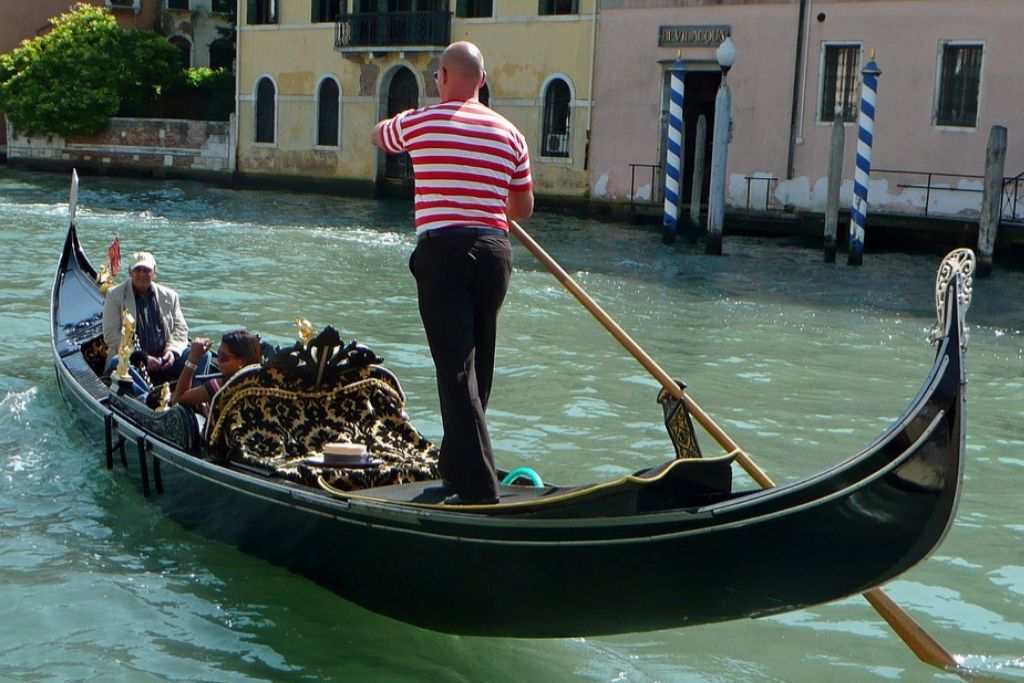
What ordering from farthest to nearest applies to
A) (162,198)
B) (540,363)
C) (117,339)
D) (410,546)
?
(162,198) → (540,363) → (117,339) → (410,546)

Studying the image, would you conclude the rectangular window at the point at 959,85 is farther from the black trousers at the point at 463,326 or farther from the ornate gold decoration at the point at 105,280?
the black trousers at the point at 463,326

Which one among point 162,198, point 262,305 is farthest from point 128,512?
point 162,198

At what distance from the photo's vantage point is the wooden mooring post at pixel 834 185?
30.6ft

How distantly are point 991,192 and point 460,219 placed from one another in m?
6.88

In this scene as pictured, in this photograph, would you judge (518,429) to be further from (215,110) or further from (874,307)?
(215,110)

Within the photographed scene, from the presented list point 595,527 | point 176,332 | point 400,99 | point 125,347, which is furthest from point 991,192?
point 400,99

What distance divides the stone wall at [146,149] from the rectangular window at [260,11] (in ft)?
4.15

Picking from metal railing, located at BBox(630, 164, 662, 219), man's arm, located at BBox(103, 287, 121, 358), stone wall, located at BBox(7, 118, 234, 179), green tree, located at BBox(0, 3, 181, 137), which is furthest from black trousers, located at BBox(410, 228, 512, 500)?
green tree, located at BBox(0, 3, 181, 137)

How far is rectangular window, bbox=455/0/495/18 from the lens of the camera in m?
14.1

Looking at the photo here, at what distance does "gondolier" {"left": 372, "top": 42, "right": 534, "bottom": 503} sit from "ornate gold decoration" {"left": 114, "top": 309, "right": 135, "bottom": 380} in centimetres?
163

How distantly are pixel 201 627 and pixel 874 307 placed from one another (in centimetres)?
550

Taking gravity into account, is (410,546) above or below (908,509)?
below

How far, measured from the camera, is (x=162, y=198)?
1391cm

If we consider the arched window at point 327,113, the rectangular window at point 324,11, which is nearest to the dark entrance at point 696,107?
the arched window at point 327,113
